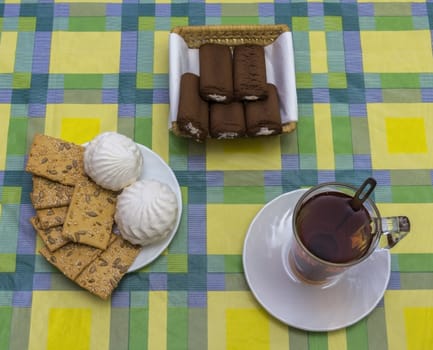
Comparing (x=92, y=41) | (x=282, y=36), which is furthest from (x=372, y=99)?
(x=92, y=41)

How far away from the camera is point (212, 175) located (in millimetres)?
968

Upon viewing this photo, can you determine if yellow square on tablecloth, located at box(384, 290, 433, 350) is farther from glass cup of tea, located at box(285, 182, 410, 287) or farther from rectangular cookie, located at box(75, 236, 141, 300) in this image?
rectangular cookie, located at box(75, 236, 141, 300)

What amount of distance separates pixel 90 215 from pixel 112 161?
10 cm

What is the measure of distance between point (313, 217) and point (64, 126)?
50 centimetres

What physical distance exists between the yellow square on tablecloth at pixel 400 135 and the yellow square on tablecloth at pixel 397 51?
0.08 meters

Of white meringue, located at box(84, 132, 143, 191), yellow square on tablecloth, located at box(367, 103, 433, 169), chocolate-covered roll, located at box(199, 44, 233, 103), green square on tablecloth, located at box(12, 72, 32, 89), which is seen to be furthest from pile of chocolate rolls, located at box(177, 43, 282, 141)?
green square on tablecloth, located at box(12, 72, 32, 89)

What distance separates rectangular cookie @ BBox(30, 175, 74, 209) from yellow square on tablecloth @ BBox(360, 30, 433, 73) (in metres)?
0.61

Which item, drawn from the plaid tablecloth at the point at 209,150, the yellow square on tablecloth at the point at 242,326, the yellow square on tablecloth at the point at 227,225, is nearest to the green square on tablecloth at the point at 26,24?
the plaid tablecloth at the point at 209,150

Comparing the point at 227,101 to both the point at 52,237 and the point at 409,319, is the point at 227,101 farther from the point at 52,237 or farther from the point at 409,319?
the point at 409,319

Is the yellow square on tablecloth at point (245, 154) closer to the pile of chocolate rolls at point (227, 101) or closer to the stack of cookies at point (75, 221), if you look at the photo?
the pile of chocolate rolls at point (227, 101)

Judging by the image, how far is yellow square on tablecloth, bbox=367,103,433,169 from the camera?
0.98 metres

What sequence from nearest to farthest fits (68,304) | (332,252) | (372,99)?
(332,252)
(68,304)
(372,99)

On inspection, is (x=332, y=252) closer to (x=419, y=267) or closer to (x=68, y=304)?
(x=419, y=267)

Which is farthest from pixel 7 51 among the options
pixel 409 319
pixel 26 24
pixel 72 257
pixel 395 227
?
pixel 409 319
